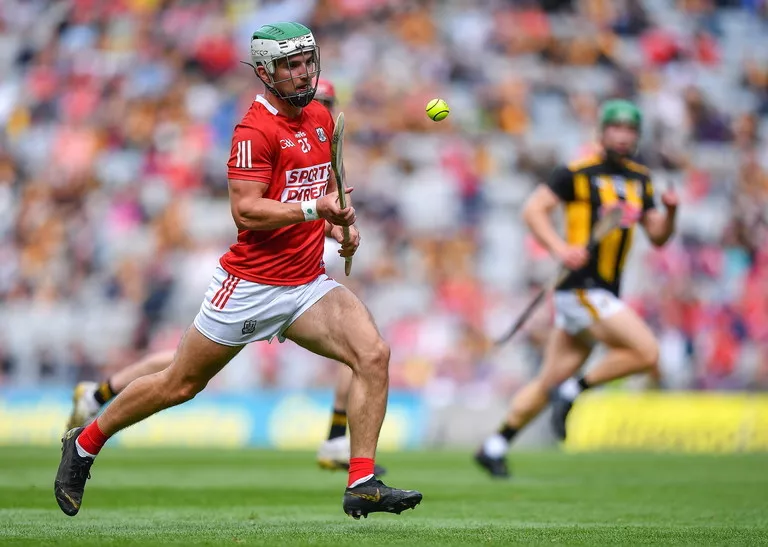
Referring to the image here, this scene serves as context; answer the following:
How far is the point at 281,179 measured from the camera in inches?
277

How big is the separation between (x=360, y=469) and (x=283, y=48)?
7.69 ft

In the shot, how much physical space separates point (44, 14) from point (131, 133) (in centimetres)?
445

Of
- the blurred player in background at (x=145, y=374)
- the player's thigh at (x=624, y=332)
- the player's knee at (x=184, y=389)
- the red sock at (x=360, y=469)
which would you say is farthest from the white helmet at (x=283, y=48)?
the player's thigh at (x=624, y=332)

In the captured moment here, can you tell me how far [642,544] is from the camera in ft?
20.8

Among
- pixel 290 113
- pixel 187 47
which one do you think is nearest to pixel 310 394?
pixel 187 47

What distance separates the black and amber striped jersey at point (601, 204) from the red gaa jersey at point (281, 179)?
4469 mm

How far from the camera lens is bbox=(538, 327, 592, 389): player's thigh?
11234 mm

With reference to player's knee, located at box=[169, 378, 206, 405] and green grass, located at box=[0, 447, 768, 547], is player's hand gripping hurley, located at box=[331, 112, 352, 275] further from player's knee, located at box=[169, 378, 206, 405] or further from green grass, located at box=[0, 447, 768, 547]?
green grass, located at box=[0, 447, 768, 547]

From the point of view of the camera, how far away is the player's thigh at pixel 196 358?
23.2 feet

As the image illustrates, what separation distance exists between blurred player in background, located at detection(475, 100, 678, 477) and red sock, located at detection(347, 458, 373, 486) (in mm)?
4519

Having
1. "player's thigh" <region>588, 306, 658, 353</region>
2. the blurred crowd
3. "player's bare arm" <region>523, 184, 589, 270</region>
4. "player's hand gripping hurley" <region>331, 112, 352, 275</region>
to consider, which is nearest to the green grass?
"player's thigh" <region>588, 306, 658, 353</region>

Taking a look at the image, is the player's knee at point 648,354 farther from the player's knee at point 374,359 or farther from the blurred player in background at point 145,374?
the player's knee at point 374,359

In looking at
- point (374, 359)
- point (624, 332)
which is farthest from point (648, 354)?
point (374, 359)

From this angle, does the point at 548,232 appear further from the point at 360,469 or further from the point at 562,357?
the point at 360,469
